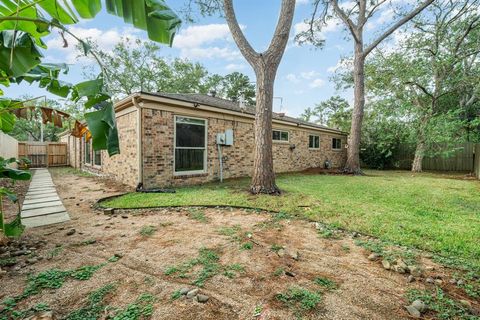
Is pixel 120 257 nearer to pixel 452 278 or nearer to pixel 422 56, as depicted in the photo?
pixel 452 278

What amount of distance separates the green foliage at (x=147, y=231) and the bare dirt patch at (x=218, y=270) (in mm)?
15

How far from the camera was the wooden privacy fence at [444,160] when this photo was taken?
14.1 m

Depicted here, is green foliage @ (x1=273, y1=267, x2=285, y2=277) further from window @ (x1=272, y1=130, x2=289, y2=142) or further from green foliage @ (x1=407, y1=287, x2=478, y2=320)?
window @ (x1=272, y1=130, x2=289, y2=142)

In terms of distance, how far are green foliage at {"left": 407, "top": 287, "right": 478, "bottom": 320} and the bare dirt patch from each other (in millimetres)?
96

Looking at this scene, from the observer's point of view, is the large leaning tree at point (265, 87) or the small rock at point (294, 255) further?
the large leaning tree at point (265, 87)

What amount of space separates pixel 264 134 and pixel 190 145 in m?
2.86

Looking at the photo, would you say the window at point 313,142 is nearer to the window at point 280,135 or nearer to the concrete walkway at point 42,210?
the window at point 280,135

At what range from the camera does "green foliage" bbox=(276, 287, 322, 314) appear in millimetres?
1728

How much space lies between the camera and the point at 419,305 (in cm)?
176

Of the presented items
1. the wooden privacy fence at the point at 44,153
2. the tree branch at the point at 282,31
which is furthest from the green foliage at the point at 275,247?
the wooden privacy fence at the point at 44,153

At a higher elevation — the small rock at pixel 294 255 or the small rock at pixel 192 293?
the small rock at pixel 192 293

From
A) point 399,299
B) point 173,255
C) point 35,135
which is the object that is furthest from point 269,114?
point 35,135

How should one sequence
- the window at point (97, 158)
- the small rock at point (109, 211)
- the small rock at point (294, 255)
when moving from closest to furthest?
1. the small rock at point (294, 255)
2. the small rock at point (109, 211)
3. the window at point (97, 158)

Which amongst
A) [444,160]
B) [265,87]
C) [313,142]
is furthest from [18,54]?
[444,160]
